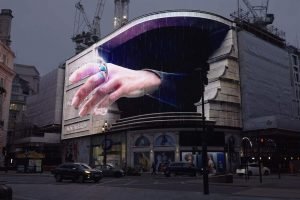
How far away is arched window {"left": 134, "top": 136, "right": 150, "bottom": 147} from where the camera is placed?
6262cm

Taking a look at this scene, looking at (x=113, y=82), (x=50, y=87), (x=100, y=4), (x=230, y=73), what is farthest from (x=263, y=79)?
(x=100, y=4)

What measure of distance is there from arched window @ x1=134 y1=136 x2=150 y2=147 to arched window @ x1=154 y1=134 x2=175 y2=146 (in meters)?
1.76

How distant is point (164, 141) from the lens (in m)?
61.0

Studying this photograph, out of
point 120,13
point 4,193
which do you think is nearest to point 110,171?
point 4,193

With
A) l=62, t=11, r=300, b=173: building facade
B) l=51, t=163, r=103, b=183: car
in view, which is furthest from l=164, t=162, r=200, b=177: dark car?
l=51, t=163, r=103, b=183: car

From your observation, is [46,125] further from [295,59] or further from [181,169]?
[295,59]

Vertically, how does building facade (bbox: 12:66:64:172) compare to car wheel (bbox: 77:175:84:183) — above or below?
above

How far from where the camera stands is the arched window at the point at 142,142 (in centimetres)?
6262

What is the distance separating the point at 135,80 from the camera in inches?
2746

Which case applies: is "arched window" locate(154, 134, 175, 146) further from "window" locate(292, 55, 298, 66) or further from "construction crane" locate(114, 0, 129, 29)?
"construction crane" locate(114, 0, 129, 29)

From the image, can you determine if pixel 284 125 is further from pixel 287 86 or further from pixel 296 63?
pixel 296 63

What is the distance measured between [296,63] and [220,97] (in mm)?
29635

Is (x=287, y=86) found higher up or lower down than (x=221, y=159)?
higher up

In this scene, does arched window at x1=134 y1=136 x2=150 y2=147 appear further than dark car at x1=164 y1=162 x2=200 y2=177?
Yes
